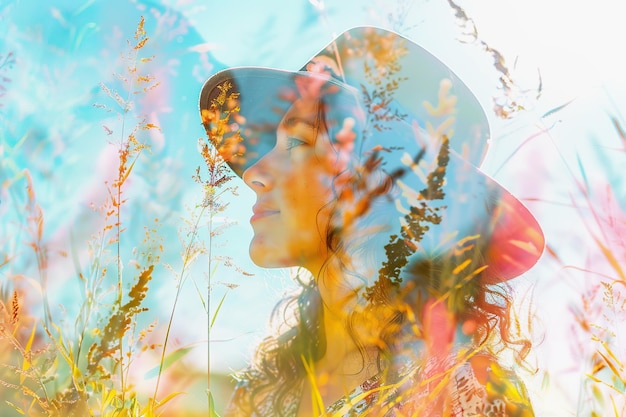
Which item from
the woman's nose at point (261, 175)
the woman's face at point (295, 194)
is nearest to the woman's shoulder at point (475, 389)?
the woman's face at point (295, 194)

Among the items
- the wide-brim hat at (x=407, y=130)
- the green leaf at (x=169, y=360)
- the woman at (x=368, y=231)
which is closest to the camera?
the wide-brim hat at (x=407, y=130)

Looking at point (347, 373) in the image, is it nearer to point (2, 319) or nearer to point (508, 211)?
point (508, 211)

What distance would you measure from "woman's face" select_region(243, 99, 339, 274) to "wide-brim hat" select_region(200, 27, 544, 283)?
54mm

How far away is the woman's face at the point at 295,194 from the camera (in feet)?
3.68

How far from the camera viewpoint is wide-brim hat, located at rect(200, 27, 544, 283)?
0.54 m

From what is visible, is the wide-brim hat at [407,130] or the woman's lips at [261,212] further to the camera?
the woman's lips at [261,212]

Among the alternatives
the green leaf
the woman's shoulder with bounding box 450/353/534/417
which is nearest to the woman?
the woman's shoulder with bounding box 450/353/534/417

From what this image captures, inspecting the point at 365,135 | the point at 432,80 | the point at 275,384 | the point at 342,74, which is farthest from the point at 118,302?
the point at 275,384

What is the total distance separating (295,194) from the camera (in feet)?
3.72

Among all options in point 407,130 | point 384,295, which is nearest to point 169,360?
point 384,295

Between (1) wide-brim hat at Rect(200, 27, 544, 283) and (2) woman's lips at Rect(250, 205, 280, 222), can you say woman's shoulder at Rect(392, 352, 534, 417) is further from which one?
(2) woman's lips at Rect(250, 205, 280, 222)

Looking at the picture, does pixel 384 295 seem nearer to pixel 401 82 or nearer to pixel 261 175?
pixel 401 82

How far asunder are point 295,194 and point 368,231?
18 centimetres

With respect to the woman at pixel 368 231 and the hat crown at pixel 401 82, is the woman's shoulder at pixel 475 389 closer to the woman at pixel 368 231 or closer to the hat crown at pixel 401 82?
the woman at pixel 368 231
